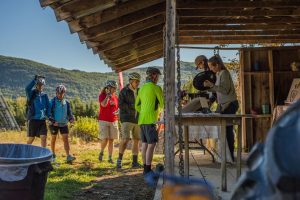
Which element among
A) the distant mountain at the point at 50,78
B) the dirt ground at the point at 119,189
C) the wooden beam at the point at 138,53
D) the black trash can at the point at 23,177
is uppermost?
the distant mountain at the point at 50,78

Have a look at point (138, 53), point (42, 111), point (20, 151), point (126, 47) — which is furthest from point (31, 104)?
point (20, 151)

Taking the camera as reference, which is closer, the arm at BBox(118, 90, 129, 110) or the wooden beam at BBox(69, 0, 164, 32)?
the wooden beam at BBox(69, 0, 164, 32)

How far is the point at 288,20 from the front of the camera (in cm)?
852

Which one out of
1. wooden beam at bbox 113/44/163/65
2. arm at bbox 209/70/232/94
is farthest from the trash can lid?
wooden beam at bbox 113/44/163/65

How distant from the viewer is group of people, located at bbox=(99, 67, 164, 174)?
7512 mm

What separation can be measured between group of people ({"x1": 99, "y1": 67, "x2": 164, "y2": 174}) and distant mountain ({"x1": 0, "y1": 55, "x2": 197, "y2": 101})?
165 feet

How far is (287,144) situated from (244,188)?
15 cm

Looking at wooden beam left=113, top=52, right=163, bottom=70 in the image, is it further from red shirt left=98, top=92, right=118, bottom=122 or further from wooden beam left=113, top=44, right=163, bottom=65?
red shirt left=98, top=92, right=118, bottom=122

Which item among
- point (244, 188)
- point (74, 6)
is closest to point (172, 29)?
point (74, 6)

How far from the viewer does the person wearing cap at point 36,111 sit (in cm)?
981

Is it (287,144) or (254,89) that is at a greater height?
(254,89)

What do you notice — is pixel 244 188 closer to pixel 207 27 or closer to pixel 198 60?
pixel 198 60

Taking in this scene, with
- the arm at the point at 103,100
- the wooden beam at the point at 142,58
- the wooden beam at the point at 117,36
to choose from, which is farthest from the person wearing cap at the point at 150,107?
the wooden beam at the point at 142,58

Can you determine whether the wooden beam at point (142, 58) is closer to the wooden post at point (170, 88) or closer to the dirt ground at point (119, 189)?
the dirt ground at point (119, 189)
